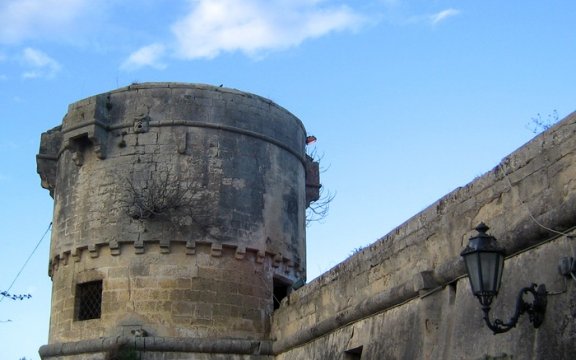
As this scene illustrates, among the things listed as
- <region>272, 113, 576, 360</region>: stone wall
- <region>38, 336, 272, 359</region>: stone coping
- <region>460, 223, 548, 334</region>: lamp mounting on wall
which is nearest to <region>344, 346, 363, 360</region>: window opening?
<region>272, 113, 576, 360</region>: stone wall

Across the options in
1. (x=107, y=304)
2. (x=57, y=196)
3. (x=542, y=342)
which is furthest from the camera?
(x=57, y=196)

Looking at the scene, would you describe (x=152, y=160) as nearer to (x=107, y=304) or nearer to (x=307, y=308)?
(x=107, y=304)

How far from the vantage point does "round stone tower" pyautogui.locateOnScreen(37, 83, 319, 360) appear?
11062 mm

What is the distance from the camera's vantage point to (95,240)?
11383 mm

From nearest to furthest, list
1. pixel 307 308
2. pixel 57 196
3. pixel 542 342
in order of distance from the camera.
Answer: pixel 542 342 → pixel 307 308 → pixel 57 196

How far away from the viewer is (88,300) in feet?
37.8

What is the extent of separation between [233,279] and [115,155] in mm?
2415

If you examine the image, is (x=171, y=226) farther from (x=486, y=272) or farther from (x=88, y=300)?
(x=486, y=272)

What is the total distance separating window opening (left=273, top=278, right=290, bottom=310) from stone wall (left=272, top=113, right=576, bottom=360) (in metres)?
2.03

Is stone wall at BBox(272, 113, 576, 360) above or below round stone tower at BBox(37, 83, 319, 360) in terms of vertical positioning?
below

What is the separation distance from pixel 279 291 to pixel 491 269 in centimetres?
742

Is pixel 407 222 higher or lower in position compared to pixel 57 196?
lower

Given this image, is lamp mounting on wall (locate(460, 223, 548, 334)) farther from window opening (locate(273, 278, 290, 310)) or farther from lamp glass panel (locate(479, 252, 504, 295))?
window opening (locate(273, 278, 290, 310))

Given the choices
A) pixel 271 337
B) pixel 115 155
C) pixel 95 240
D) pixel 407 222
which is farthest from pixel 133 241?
pixel 407 222
